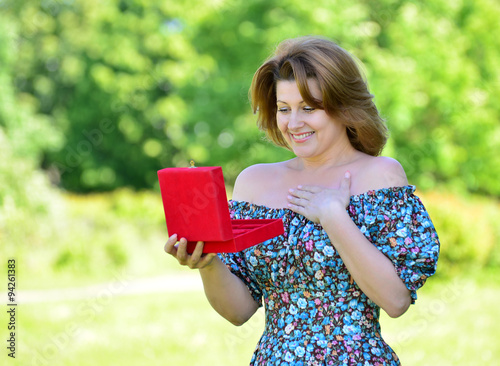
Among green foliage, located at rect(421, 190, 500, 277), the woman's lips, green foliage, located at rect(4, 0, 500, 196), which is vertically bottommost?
green foliage, located at rect(421, 190, 500, 277)

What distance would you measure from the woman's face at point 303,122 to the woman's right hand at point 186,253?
531mm

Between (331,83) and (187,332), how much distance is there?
6117mm

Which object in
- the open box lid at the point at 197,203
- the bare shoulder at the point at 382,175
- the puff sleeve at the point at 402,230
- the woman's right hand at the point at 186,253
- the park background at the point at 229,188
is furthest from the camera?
→ the park background at the point at 229,188

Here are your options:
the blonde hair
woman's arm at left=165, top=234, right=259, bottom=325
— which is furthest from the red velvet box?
the blonde hair

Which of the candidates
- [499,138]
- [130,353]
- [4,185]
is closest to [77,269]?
[4,185]

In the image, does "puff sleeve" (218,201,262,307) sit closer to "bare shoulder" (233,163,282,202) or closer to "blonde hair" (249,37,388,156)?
"bare shoulder" (233,163,282,202)

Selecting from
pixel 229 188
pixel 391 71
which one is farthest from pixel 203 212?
pixel 229 188

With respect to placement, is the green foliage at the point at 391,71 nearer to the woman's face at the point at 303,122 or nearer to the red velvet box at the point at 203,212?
the woman's face at the point at 303,122

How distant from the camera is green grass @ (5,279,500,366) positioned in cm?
693

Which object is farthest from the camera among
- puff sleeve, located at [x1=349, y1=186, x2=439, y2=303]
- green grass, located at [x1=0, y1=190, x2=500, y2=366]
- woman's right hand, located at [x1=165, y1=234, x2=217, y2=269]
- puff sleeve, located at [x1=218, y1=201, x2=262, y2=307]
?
green grass, located at [x1=0, y1=190, x2=500, y2=366]

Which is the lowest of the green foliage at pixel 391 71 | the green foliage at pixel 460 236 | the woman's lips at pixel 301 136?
the green foliage at pixel 460 236

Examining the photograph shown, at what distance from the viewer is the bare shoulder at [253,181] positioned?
2.69 metres

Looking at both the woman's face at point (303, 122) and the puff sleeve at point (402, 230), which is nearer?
the puff sleeve at point (402, 230)

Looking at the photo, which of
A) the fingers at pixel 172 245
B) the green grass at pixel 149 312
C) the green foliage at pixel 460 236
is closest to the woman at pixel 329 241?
the fingers at pixel 172 245
